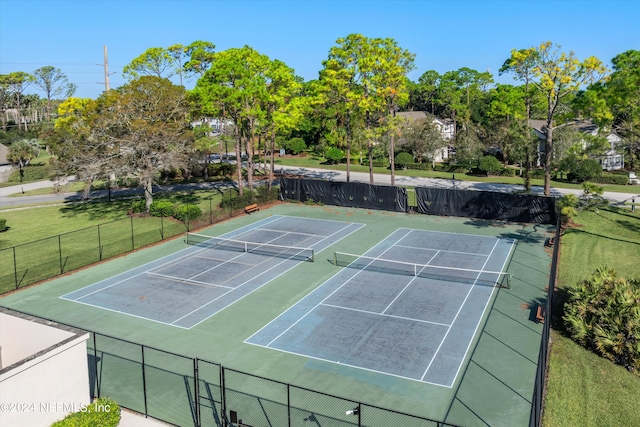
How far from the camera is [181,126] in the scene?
3816 cm

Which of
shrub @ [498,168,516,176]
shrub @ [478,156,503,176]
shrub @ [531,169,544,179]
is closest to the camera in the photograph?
shrub @ [531,169,544,179]

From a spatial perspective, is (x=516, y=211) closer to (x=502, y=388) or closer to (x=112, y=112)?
(x=502, y=388)

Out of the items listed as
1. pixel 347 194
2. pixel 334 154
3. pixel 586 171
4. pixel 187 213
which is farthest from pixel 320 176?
pixel 586 171

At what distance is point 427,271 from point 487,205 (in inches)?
512

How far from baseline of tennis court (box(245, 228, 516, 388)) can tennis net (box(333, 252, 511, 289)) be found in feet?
0.16

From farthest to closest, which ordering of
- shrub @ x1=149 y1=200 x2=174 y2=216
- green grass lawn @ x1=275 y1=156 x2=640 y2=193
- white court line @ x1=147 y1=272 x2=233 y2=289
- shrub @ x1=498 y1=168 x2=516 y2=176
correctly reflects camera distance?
shrub @ x1=498 y1=168 x2=516 y2=176, green grass lawn @ x1=275 y1=156 x2=640 y2=193, shrub @ x1=149 y1=200 x2=174 y2=216, white court line @ x1=147 y1=272 x2=233 y2=289

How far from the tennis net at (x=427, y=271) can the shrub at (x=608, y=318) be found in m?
4.87

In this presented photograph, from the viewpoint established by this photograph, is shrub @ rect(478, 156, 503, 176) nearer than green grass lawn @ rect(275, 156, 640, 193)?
No

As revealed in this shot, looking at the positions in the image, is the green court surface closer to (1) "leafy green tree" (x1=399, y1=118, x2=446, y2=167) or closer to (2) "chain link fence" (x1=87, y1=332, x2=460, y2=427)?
(2) "chain link fence" (x1=87, y1=332, x2=460, y2=427)

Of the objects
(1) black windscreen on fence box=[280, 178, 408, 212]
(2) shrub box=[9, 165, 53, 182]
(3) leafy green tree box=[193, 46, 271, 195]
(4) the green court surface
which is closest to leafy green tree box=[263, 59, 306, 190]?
(3) leafy green tree box=[193, 46, 271, 195]

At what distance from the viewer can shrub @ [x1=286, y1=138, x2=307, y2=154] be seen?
246 ft

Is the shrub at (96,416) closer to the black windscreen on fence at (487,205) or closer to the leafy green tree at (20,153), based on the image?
the black windscreen on fence at (487,205)

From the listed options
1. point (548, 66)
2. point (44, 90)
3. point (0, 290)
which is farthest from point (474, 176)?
point (44, 90)

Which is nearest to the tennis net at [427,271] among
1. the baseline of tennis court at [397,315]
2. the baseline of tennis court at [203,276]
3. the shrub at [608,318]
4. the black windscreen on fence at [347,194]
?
the baseline of tennis court at [397,315]
